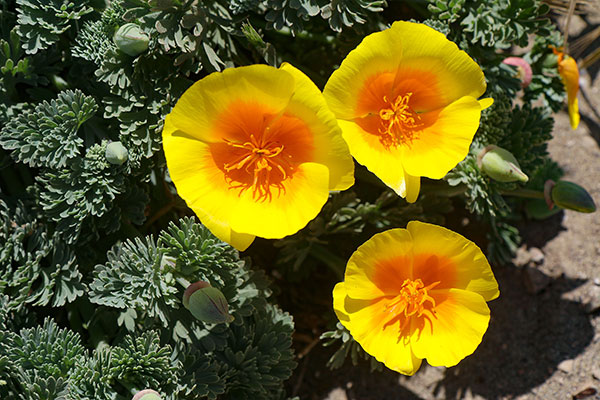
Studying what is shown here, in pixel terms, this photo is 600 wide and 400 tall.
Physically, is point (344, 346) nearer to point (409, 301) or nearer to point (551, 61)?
point (409, 301)

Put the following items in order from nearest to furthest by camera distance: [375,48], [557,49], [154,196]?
[375,48]
[154,196]
[557,49]

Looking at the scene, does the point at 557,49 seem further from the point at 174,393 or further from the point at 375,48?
the point at 174,393

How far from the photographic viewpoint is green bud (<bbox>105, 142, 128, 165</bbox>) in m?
2.05

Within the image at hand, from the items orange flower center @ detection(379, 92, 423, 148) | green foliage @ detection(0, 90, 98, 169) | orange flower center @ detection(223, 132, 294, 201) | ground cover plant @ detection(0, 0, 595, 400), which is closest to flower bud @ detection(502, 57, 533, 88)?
ground cover plant @ detection(0, 0, 595, 400)

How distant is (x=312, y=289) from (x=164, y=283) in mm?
877

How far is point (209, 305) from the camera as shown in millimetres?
1904

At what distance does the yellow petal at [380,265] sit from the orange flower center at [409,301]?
33mm

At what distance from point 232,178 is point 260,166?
9 centimetres

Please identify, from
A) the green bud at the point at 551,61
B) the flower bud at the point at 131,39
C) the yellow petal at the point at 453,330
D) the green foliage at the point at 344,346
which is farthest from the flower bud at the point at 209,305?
the green bud at the point at 551,61

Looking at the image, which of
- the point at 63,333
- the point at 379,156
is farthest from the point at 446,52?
the point at 63,333

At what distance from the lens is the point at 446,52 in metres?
1.92

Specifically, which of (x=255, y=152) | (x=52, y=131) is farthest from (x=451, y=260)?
(x=52, y=131)

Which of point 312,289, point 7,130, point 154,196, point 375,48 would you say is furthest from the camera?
point 312,289

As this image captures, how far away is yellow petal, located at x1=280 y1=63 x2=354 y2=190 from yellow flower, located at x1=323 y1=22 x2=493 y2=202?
5 centimetres
